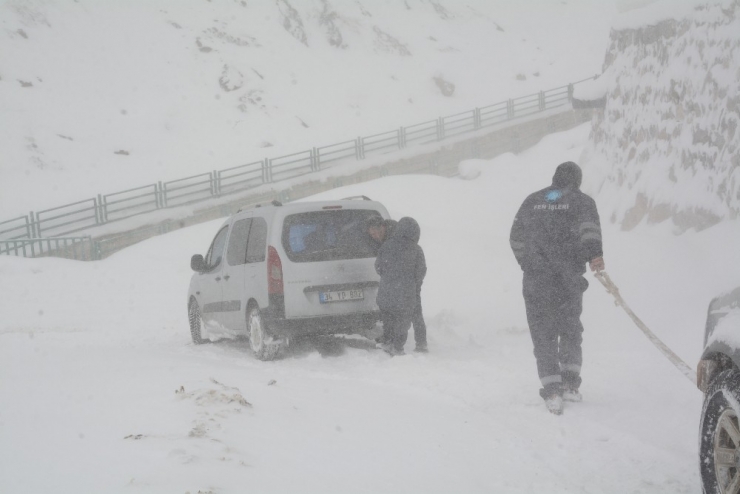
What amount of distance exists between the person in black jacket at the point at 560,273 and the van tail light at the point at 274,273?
3.12 m

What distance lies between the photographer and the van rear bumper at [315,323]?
26.6ft

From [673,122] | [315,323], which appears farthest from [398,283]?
[673,122]

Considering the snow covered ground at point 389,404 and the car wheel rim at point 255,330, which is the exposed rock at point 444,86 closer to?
the snow covered ground at point 389,404

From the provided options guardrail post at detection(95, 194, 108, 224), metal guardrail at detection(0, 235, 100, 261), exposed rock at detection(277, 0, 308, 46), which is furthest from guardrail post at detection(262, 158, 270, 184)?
exposed rock at detection(277, 0, 308, 46)

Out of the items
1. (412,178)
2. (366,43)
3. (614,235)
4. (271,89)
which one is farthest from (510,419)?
(366,43)

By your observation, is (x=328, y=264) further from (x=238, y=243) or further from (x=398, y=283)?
(x=238, y=243)

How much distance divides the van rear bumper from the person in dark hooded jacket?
235 mm

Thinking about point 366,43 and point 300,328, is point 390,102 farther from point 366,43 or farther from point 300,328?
point 300,328

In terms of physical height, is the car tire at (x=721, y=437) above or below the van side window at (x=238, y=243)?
below

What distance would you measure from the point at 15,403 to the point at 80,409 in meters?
0.53

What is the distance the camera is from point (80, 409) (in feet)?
15.8

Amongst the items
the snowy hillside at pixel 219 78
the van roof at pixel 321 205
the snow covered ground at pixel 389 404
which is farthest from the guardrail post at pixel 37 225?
the van roof at pixel 321 205

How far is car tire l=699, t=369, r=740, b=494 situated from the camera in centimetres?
312

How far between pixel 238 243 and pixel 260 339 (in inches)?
57.0
